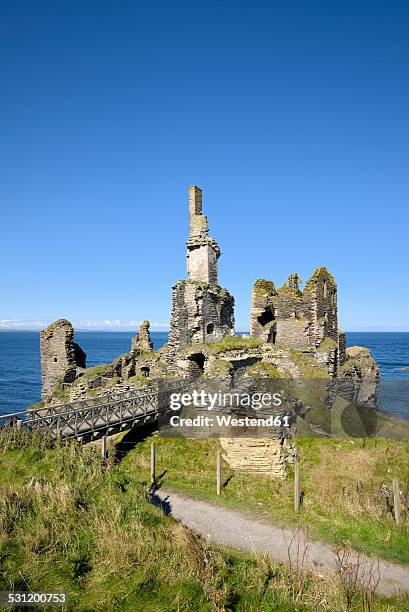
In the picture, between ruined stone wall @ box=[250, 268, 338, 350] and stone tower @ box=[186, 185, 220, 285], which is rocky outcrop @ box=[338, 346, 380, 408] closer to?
ruined stone wall @ box=[250, 268, 338, 350]

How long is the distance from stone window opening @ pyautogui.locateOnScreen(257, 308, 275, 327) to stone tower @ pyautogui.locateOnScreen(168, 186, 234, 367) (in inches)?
81.8

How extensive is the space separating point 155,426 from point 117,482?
31.7ft

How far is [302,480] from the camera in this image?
48.6 feet

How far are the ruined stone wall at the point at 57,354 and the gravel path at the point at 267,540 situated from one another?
1851cm

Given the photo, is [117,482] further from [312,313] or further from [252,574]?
[312,313]

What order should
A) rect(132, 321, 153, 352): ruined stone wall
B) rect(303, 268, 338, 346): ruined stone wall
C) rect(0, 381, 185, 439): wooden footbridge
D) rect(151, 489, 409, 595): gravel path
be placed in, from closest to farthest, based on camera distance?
rect(151, 489, 409, 595): gravel path < rect(0, 381, 185, 439): wooden footbridge < rect(303, 268, 338, 346): ruined stone wall < rect(132, 321, 153, 352): ruined stone wall

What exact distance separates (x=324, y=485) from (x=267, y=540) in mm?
4570

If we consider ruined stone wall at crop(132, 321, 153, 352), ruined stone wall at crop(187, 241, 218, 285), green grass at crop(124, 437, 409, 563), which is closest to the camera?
green grass at crop(124, 437, 409, 563)

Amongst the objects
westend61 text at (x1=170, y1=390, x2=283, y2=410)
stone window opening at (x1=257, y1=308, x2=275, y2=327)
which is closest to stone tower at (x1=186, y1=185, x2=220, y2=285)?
stone window opening at (x1=257, y1=308, x2=275, y2=327)

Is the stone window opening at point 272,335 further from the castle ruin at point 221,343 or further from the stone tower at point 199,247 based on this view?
the stone tower at point 199,247

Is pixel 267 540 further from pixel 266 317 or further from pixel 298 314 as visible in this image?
pixel 266 317

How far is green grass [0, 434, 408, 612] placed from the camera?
6.09 meters

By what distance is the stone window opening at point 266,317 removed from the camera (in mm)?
27391

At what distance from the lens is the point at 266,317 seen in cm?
2806
